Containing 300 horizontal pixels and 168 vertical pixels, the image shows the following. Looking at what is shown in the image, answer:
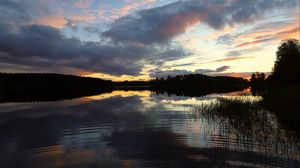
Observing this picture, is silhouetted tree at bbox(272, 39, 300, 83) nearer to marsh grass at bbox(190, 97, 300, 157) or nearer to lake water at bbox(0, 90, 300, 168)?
marsh grass at bbox(190, 97, 300, 157)

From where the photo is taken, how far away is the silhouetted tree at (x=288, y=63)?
76.4 m

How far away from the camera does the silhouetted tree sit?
76438 millimetres

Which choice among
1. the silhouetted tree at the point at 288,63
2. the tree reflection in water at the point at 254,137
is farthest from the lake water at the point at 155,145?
the silhouetted tree at the point at 288,63

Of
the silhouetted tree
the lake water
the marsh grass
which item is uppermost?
the silhouetted tree

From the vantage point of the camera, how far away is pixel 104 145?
19156 millimetres

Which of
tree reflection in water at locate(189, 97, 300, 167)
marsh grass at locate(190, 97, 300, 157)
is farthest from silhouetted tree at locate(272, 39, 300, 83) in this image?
tree reflection in water at locate(189, 97, 300, 167)

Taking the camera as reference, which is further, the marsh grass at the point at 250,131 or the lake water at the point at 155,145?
the marsh grass at the point at 250,131

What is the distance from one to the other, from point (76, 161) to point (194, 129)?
41.3 ft

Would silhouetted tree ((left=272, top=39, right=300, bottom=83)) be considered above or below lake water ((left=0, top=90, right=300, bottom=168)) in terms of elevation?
above

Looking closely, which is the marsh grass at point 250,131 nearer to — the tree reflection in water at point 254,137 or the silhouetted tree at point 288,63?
the tree reflection in water at point 254,137

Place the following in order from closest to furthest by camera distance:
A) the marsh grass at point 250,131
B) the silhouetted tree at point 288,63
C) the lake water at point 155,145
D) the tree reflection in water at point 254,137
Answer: the lake water at point 155,145
the tree reflection in water at point 254,137
the marsh grass at point 250,131
the silhouetted tree at point 288,63

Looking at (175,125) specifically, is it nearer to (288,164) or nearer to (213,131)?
(213,131)

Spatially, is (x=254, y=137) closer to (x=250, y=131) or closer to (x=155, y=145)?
(x=250, y=131)

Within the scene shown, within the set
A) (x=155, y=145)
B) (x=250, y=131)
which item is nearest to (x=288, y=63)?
(x=250, y=131)
